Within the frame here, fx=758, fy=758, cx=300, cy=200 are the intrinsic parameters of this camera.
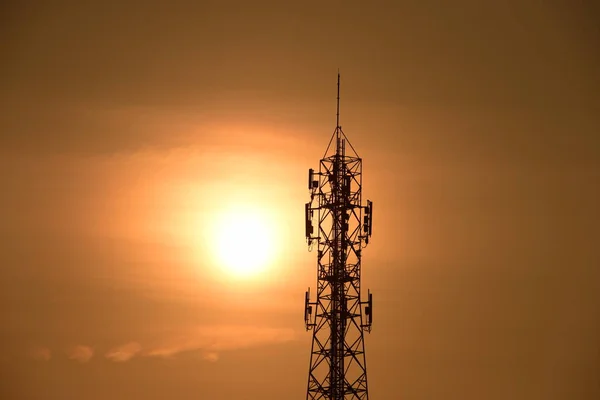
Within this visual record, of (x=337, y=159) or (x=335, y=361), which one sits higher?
(x=337, y=159)

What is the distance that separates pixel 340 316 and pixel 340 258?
247cm

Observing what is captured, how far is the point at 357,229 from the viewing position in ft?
108

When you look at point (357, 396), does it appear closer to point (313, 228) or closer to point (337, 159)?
point (313, 228)

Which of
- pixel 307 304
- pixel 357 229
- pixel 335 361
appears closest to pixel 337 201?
pixel 357 229

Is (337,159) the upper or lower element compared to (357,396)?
upper

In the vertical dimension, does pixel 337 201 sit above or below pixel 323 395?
above

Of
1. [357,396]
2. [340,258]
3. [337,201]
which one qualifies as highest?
[337,201]

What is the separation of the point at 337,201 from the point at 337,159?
71.1 inches

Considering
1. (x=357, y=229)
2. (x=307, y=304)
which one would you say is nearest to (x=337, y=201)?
(x=357, y=229)

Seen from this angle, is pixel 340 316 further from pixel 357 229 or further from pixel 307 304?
pixel 357 229

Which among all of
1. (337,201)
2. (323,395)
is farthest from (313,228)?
(323,395)

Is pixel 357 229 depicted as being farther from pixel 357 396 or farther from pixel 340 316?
pixel 357 396

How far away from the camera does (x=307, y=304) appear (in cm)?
3259

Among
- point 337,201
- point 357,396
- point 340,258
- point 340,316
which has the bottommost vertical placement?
point 357,396
